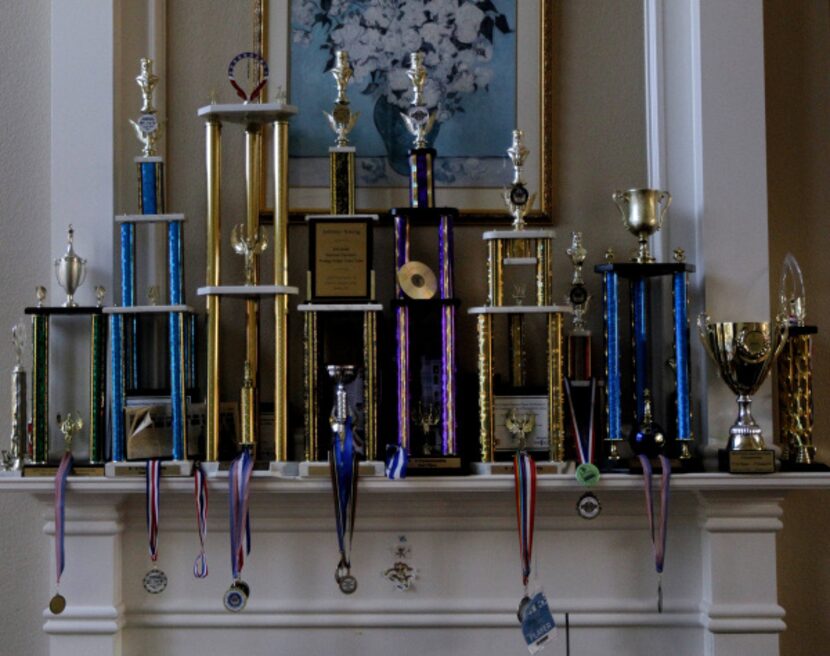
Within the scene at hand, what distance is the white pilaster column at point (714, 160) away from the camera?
2.38 m

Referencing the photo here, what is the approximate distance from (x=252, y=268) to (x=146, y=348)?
308 millimetres

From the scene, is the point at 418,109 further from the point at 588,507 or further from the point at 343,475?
the point at 588,507

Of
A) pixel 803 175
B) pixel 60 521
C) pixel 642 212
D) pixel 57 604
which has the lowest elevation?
pixel 57 604

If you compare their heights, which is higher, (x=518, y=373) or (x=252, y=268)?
(x=252, y=268)

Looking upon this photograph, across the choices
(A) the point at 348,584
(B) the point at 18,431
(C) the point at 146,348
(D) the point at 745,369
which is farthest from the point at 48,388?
(D) the point at 745,369

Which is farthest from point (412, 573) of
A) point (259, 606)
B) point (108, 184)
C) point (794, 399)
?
point (108, 184)

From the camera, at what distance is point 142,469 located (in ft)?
7.46

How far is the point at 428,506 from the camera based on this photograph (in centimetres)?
238

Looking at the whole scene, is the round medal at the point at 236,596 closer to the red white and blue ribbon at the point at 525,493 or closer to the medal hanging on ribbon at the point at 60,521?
the medal hanging on ribbon at the point at 60,521

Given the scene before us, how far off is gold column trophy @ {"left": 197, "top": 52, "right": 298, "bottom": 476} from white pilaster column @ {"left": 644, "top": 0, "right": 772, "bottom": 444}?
0.85 metres

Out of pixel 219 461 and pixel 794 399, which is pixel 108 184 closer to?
pixel 219 461

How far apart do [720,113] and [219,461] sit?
1.32m

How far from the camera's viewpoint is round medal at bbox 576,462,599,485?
2.21 meters

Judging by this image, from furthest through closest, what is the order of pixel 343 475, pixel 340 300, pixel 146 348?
pixel 146 348 → pixel 340 300 → pixel 343 475
